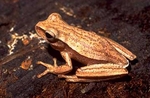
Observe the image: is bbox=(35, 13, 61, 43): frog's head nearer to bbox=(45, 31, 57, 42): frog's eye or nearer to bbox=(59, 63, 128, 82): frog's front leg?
bbox=(45, 31, 57, 42): frog's eye

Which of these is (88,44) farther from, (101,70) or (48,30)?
(48,30)

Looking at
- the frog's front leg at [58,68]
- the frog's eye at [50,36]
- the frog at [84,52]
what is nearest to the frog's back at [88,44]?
the frog at [84,52]

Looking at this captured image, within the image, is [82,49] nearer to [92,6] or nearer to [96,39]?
[96,39]

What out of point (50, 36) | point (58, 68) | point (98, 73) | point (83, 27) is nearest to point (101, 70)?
point (98, 73)

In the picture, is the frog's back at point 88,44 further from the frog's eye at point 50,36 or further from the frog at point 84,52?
the frog's eye at point 50,36

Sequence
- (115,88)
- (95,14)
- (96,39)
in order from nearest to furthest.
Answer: (115,88)
(96,39)
(95,14)

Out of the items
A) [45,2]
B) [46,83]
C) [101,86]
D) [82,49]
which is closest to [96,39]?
[82,49]
